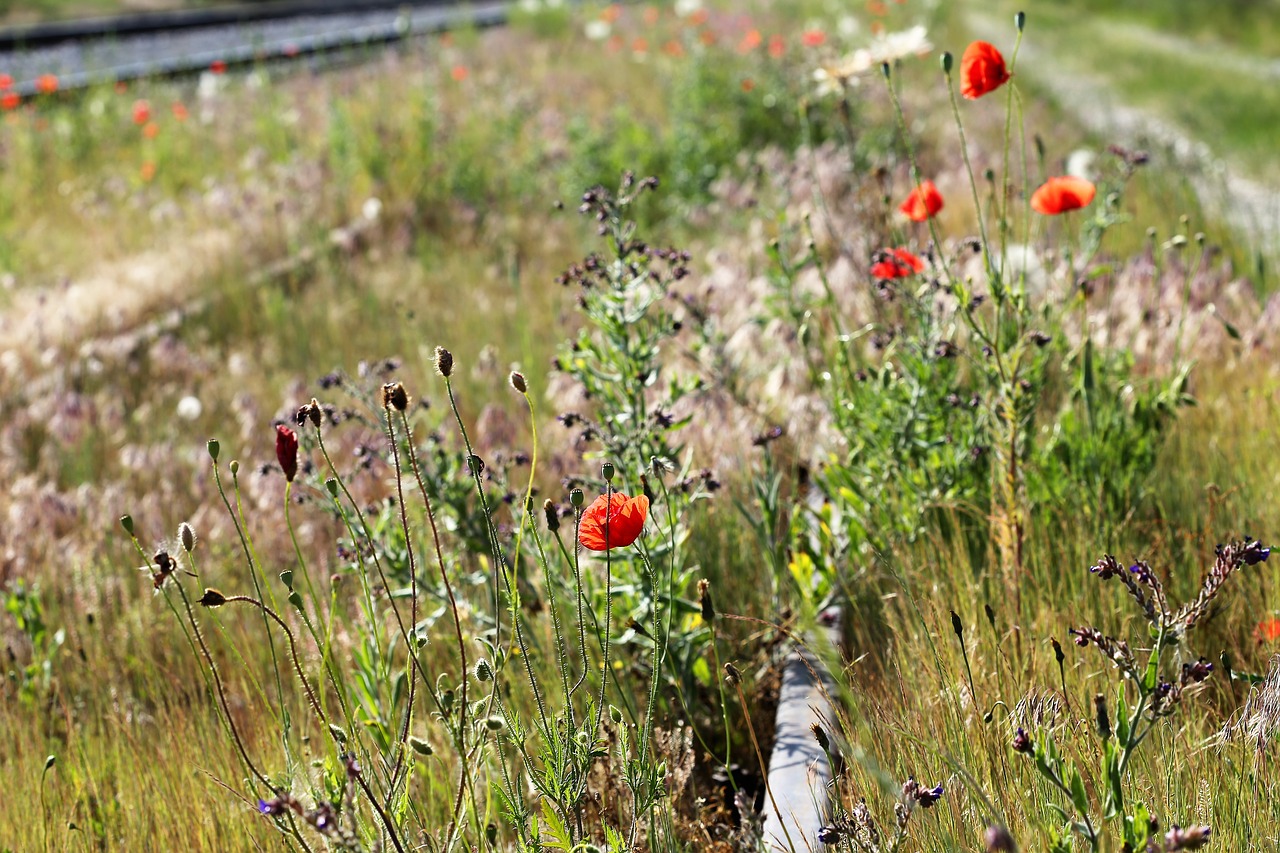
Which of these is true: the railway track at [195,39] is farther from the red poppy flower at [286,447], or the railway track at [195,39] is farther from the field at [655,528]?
the red poppy flower at [286,447]

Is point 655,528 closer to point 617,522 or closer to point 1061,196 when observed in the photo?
point 617,522

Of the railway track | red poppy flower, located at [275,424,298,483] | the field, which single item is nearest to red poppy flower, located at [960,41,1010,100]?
the field

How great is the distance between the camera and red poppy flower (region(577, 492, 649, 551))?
1961 mm

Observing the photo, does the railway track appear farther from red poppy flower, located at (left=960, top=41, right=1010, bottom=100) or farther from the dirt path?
red poppy flower, located at (left=960, top=41, right=1010, bottom=100)

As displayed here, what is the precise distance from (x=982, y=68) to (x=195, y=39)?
60.1ft

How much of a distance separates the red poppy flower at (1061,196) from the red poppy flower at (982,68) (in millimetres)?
432

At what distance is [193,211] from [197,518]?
4.44 m

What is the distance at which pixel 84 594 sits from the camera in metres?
3.48

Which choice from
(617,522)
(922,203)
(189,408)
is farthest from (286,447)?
(189,408)

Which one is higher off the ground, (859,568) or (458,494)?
(458,494)

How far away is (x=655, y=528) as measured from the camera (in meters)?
2.94

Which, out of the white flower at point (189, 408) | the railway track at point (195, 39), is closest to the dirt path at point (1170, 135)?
the white flower at point (189, 408)

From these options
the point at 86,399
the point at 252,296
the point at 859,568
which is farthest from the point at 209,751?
the point at 252,296

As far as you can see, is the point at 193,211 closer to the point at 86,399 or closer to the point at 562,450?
the point at 86,399
